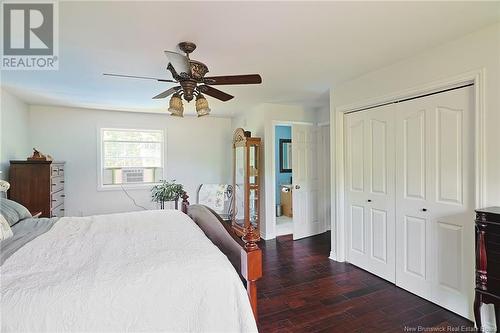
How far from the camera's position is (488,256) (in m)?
1.81

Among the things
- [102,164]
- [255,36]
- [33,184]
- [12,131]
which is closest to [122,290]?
[255,36]

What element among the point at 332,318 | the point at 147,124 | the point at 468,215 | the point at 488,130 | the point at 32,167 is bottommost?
the point at 332,318

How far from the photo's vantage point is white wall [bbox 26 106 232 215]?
4508 millimetres

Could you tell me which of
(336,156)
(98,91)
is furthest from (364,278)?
(98,91)

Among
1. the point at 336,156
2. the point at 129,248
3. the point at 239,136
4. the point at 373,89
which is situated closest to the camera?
the point at 129,248

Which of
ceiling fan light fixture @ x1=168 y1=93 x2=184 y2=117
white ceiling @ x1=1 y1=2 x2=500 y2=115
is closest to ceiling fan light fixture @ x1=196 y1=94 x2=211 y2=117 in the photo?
ceiling fan light fixture @ x1=168 y1=93 x2=184 y2=117

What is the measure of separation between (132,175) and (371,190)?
4350 millimetres

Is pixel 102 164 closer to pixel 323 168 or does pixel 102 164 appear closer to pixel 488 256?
pixel 323 168

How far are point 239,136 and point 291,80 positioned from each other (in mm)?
1600

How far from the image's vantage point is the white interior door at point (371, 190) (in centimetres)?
286

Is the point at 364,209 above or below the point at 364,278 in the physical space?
above

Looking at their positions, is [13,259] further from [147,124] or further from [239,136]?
[147,124]

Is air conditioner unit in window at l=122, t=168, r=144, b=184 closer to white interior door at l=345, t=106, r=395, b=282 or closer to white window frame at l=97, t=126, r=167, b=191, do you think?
white window frame at l=97, t=126, r=167, b=191

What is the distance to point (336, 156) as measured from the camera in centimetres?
344
